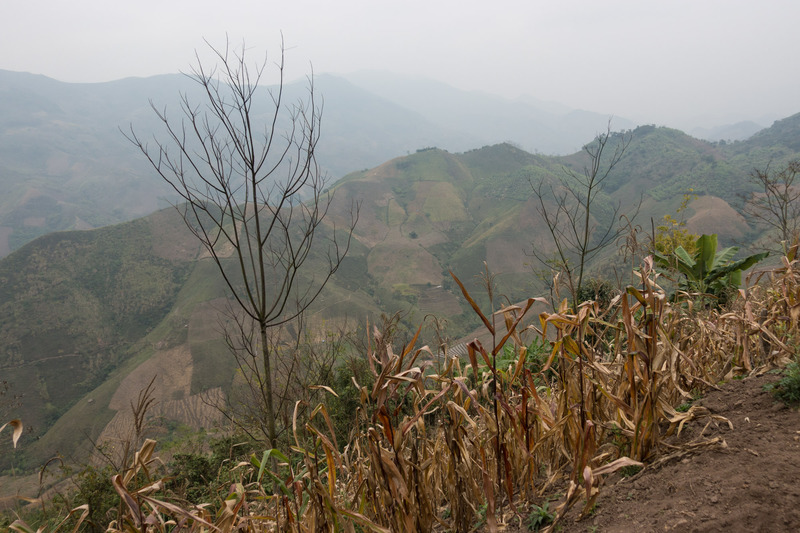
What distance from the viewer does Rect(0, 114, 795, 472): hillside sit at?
122 ft

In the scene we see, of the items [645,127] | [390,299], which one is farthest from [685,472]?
Answer: [645,127]

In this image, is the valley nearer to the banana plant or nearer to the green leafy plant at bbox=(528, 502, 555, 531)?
the banana plant

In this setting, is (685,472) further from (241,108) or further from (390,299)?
(390,299)

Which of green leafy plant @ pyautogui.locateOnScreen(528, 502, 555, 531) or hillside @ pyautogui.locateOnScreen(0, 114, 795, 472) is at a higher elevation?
green leafy plant @ pyautogui.locateOnScreen(528, 502, 555, 531)

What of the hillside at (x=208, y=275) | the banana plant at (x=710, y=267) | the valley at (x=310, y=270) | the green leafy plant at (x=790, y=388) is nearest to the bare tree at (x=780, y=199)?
the banana plant at (x=710, y=267)

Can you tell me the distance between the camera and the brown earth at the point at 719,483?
4.03 ft

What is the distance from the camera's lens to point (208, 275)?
2050 inches

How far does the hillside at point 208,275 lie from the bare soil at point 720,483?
16.8 meters

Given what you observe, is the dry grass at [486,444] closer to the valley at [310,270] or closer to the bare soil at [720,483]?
the bare soil at [720,483]

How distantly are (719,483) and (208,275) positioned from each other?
56.6 meters

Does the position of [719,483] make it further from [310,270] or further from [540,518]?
[310,270]

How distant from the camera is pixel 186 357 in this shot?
134ft

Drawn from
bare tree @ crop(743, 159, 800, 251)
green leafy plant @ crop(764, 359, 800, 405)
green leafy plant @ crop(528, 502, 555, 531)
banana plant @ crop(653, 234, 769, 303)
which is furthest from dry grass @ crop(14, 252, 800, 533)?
bare tree @ crop(743, 159, 800, 251)

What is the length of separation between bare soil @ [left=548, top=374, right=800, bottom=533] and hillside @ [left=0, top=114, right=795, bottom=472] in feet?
55.0
